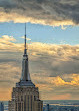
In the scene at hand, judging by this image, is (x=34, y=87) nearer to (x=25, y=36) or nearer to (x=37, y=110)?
(x=37, y=110)

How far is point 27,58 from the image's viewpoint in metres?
155

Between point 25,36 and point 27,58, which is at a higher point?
point 25,36

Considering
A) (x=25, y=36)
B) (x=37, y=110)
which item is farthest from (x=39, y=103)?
(x=25, y=36)

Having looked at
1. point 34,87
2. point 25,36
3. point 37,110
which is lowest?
point 37,110

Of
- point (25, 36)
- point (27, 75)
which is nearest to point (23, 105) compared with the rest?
point (27, 75)

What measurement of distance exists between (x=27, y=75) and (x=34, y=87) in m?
6.06

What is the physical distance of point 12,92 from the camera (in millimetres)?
151875

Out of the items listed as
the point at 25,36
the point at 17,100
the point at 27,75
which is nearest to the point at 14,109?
the point at 17,100

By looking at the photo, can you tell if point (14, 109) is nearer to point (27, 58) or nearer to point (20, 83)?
point (20, 83)

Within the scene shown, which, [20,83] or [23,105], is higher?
[20,83]

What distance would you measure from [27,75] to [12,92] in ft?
31.6

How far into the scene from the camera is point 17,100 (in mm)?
151125

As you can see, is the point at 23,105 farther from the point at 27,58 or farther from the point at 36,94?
the point at 27,58

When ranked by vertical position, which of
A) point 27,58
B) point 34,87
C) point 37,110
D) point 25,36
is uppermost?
point 25,36
